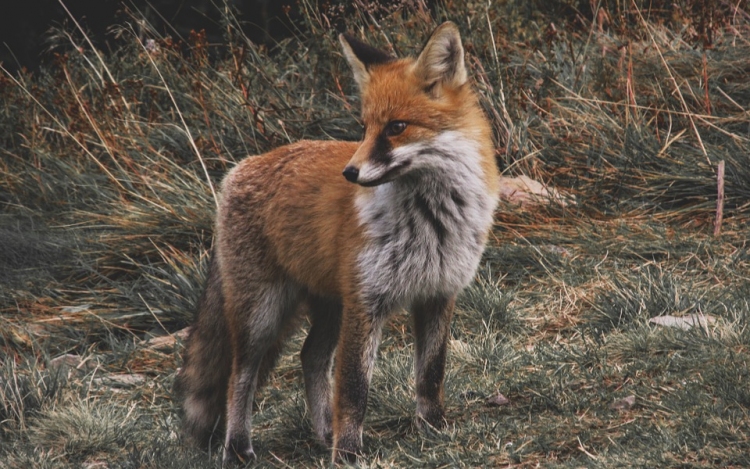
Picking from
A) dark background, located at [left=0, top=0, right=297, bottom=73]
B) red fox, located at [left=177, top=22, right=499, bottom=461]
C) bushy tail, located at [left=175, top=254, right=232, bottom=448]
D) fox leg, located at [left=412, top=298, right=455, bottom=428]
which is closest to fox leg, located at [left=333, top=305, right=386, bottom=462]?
red fox, located at [left=177, top=22, right=499, bottom=461]

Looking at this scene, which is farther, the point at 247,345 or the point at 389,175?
the point at 247,345

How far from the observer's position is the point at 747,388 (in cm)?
372

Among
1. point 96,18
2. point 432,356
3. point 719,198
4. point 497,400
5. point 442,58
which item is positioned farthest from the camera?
point 96,18

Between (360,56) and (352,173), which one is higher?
(360,56)

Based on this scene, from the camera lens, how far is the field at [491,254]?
161 inches

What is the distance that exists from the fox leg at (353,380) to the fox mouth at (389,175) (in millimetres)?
593

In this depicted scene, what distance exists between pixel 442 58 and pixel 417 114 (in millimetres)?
326

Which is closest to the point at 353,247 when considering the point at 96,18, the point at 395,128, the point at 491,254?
the point at 395,128

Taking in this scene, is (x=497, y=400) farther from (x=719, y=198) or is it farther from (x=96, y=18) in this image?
(x=96, y=18)

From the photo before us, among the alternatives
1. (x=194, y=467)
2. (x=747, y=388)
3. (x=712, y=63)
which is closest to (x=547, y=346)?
(x=747, y=388)

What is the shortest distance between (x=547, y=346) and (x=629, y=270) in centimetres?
115

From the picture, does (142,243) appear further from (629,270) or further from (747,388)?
(747,388)

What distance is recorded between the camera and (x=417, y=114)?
3842 mm

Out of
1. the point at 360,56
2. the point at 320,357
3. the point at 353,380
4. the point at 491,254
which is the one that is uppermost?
the point at 360,56
